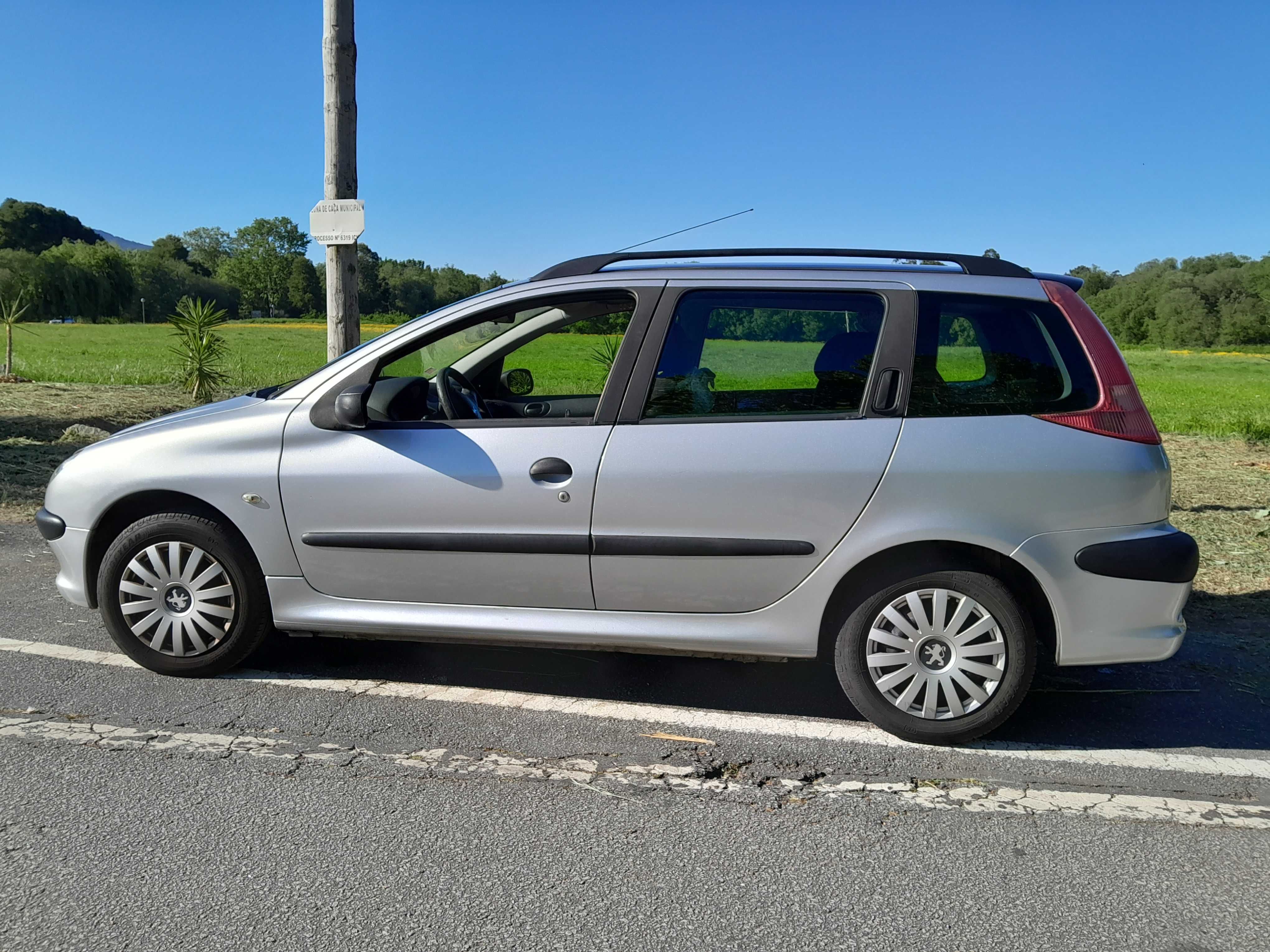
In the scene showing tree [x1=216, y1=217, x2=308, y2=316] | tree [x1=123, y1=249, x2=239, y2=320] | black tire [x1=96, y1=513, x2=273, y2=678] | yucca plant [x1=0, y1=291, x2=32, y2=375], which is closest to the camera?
black tire [x1=96, y1=513, x2=273, y2=678]

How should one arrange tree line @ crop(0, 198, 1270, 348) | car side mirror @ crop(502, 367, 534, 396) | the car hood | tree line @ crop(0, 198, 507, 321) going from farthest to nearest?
1. tree line @ crop(0, 198, 507, 321)
2. tree line @ crop(0, 198, 1270, 348)
3. car side mirror @ crop(502, 367, 534, 396)
4. the car hood

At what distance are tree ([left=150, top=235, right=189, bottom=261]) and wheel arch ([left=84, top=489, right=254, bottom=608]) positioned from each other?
138884mm

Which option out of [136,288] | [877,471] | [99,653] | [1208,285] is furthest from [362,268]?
[136,288]

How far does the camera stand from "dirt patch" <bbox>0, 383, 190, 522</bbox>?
8.40 meters

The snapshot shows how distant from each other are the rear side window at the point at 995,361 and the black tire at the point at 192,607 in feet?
9.09

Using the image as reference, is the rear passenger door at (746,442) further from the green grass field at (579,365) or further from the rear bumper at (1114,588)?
the rear bumper at (1114,588)

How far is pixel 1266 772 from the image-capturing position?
131 inches

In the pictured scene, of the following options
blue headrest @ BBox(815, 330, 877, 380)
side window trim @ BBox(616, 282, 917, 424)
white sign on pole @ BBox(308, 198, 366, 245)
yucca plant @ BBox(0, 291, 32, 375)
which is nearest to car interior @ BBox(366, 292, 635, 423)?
side window trim @ BBox(616, 282, 917, 424)

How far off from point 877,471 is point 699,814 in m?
1.36

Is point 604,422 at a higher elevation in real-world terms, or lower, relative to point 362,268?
lower

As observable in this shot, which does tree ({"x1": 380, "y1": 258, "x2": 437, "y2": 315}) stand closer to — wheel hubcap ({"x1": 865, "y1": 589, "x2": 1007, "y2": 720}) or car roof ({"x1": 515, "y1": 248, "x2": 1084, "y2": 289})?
car roof ({"x1": 515, "y1": 248, "x2": 1084, "y2": 289})

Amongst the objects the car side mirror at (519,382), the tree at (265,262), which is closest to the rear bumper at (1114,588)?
the car side mirror at (519,382)

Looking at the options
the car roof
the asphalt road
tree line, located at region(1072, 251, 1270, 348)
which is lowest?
the asphalt road

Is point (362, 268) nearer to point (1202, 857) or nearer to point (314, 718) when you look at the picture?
point (314, 718)
